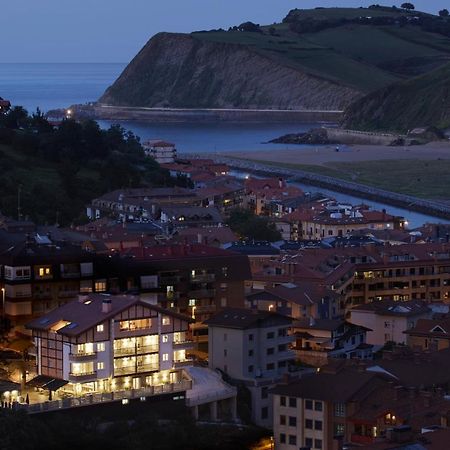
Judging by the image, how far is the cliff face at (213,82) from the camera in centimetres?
13538

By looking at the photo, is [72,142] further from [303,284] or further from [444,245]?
[303,284]

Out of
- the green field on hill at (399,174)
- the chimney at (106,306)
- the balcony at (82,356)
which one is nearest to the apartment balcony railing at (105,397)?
the balcony at (82,356)

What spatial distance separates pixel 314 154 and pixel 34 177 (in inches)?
1467

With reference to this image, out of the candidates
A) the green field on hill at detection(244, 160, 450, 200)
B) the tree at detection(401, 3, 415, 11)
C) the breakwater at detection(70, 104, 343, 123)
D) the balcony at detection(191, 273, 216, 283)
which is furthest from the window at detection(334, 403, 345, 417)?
the tree at detection(401, 3, 415, 11)

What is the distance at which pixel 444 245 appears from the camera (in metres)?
31.6

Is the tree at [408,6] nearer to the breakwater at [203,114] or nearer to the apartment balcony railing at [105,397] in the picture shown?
the breakwater at [203,114]

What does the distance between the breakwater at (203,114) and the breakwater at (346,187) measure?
52895 mm

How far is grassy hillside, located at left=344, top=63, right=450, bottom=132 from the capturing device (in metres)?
102

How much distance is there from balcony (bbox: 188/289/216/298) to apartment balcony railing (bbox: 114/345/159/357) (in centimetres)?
381

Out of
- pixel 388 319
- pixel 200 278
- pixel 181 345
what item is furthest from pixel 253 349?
pixel 388 319

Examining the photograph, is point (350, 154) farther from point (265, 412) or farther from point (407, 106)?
point (265, 412)

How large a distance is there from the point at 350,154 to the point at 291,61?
61077mm

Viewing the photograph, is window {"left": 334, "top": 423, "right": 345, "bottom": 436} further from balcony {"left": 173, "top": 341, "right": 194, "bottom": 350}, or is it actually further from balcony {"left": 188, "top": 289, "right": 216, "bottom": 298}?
balcony {"left": 188, "top": 289, "right": 216, "bottom": 298}

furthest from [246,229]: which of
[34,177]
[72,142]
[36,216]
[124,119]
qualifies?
[124,119]
